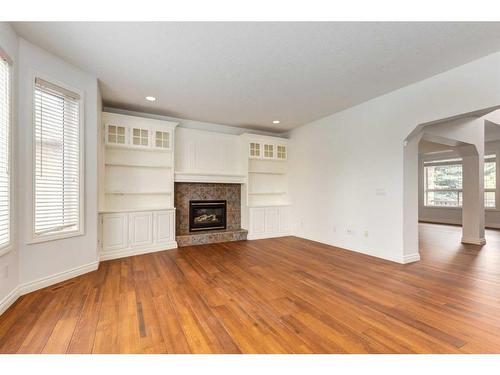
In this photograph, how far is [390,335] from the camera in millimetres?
1812

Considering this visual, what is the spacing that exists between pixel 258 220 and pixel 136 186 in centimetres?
281

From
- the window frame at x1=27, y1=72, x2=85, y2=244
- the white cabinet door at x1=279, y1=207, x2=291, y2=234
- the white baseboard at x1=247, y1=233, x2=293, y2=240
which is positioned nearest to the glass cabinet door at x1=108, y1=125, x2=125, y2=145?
the window frame at x1=27, y1=72, x2=85, y2=244

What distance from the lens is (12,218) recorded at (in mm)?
2365

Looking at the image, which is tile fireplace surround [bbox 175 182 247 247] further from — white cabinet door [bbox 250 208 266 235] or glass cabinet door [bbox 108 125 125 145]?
glass cabinet door [bbox 108 125 125 145]

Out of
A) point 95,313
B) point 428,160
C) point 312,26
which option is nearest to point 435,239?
point 428,160

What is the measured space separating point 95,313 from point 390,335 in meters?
2.58

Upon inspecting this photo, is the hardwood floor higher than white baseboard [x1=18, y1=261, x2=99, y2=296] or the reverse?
the reverse

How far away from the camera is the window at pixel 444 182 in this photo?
314 inches

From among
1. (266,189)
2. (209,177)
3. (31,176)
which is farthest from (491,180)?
(31,176)

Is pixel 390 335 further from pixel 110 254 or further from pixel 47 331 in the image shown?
pixel 110 254

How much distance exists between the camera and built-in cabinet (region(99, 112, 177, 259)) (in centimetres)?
408

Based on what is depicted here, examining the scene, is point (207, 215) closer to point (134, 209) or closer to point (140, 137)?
point (134, 209)

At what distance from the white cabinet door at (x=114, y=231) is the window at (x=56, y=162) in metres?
0.90

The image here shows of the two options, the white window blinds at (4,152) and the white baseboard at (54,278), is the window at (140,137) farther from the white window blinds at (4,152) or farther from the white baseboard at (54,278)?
the white baseboard at (54,278)
